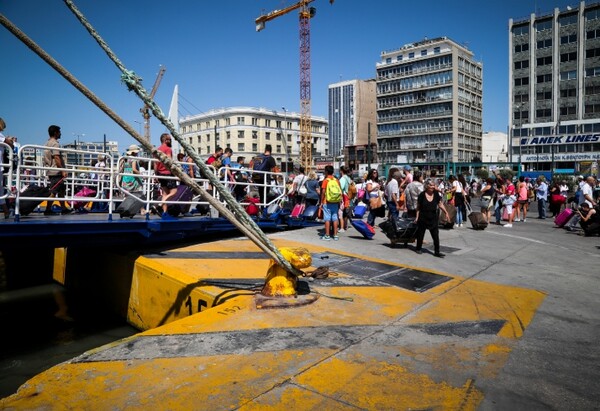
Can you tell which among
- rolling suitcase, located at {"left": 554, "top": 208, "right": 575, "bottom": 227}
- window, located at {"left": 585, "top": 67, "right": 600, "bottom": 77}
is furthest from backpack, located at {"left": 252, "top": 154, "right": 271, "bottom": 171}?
window, located at {"left": 585, "top": 67, "right": 600, "bottom": 77}

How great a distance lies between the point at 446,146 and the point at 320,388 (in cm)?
8971

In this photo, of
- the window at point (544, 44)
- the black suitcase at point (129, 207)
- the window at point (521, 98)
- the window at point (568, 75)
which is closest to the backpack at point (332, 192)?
the black suitcase at point (129, 207)

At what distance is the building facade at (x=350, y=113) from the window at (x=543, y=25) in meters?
50.6

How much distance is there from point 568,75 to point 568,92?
2875 millimetres

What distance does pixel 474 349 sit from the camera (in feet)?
12.7

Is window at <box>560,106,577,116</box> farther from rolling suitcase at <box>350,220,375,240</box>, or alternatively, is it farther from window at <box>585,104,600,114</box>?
rolling suitcase at <box>350,220,375,240</box>

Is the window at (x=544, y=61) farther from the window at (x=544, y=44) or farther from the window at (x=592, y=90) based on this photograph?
the window at (x=592, y=90)

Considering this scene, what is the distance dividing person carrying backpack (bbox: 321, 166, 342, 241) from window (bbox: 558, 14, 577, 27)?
79983 mm

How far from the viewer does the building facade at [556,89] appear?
218 feet

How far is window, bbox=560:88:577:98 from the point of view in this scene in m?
68.8

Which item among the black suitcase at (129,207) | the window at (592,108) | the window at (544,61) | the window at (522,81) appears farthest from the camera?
the window at (522,81)

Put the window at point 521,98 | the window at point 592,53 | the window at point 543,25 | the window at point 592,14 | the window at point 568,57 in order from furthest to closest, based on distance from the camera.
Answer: the window at point 521,98 < the window at point 543,25 < the window at point 568,57 < the window at point 592,53 < the window at point 592,14

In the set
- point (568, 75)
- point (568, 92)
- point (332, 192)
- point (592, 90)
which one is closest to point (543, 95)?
point (568, 92)

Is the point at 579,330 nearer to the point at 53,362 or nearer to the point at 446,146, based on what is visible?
the point at 53,362
